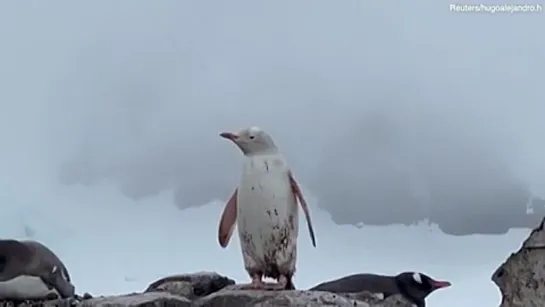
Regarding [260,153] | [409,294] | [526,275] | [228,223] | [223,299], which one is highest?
[260,153]

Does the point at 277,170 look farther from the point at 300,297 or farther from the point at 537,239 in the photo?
the point at 537,239

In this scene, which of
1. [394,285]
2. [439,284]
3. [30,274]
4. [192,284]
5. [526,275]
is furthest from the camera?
[439,284]

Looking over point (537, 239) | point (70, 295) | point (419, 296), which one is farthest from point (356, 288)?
point (70, 295)

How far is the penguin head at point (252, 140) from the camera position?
7.30 feet

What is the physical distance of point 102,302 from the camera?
2.08 meters

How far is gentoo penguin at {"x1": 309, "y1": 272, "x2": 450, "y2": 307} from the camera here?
2896mm

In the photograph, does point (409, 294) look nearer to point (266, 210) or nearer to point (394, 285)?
point (394, 285)

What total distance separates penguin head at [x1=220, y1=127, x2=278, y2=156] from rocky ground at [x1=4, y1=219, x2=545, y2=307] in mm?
384

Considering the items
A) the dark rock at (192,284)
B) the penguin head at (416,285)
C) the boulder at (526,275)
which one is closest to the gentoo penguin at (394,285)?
the penguin head at (416,285)

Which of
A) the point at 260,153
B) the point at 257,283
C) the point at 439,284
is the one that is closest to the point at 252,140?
the point at 260,153

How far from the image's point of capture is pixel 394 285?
2.98 m

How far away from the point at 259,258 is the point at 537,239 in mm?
1021

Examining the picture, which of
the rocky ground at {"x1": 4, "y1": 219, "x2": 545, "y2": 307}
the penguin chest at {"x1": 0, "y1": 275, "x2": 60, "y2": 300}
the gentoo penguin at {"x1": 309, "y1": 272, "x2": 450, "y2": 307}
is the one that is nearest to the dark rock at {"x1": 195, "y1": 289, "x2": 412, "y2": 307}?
the rocky ground at {"x1": 4, "y1": 219, "x2": 545, "y2": 307}

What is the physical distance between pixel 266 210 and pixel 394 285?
0.98 metres
